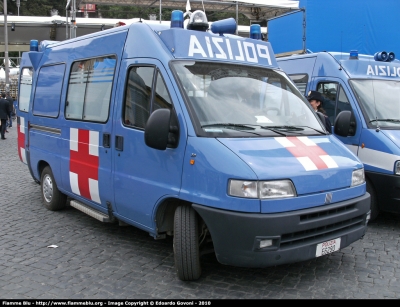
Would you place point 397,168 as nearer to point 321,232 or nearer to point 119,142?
point 321,232

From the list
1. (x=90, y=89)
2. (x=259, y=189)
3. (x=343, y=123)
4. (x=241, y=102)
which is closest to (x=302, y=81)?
(x=343, y=123)

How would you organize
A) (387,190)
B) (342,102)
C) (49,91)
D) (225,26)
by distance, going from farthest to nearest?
(49,91)
(342,102)
(387,190)
(225,26)

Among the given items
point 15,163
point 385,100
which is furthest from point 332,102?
point 15,163

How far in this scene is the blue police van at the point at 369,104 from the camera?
19.9ft

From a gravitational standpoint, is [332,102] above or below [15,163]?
above

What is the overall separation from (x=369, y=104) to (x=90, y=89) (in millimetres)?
4012

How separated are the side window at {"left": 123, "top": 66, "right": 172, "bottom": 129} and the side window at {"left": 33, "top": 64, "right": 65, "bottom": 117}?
2.12 m

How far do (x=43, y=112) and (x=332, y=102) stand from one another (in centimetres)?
462

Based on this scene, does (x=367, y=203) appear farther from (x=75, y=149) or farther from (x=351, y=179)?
(x=75, y=149)

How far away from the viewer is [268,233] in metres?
3.81

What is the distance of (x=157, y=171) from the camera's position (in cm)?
453

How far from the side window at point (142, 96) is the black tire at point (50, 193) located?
2628 mm

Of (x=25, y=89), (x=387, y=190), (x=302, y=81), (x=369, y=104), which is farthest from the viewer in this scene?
(x=25, y=89)

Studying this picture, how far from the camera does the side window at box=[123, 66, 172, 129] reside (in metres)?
4.56
